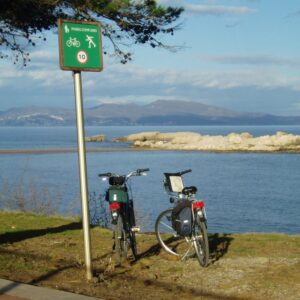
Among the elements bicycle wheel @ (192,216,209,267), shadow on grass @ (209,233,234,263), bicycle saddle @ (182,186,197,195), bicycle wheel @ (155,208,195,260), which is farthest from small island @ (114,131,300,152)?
bicycle wheel @ (192,216,209,267)

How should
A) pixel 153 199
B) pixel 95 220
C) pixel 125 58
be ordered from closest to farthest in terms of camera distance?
pixel 125 58 < pixel 95 220 < pixel 153 199

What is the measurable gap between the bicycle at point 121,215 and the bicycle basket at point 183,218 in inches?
22.1

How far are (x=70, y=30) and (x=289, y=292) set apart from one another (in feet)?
11.5

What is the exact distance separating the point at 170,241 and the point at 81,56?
4.16 metres

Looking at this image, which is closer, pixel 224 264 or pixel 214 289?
pixel 214 289

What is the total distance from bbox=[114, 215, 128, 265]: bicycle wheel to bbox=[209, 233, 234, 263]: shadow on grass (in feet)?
3.75

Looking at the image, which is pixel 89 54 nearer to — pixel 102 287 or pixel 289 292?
pixel 102 287

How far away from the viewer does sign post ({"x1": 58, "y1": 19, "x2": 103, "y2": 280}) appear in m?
6.24

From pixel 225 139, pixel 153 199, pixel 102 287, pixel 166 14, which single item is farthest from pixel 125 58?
pixel 225 139

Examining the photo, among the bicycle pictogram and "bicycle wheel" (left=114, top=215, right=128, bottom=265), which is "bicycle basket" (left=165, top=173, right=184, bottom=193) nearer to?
"bicycle wheel" (left=114, top=215, right=128, bottom=265)

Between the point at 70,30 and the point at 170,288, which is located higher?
the point at 70,30

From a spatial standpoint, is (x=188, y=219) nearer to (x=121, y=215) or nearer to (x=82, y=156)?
(x=121, y=215)

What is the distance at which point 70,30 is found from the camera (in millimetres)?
6281

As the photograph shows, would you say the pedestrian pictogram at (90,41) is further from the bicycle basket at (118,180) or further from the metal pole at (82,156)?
the bicycle basket at (118,180)
